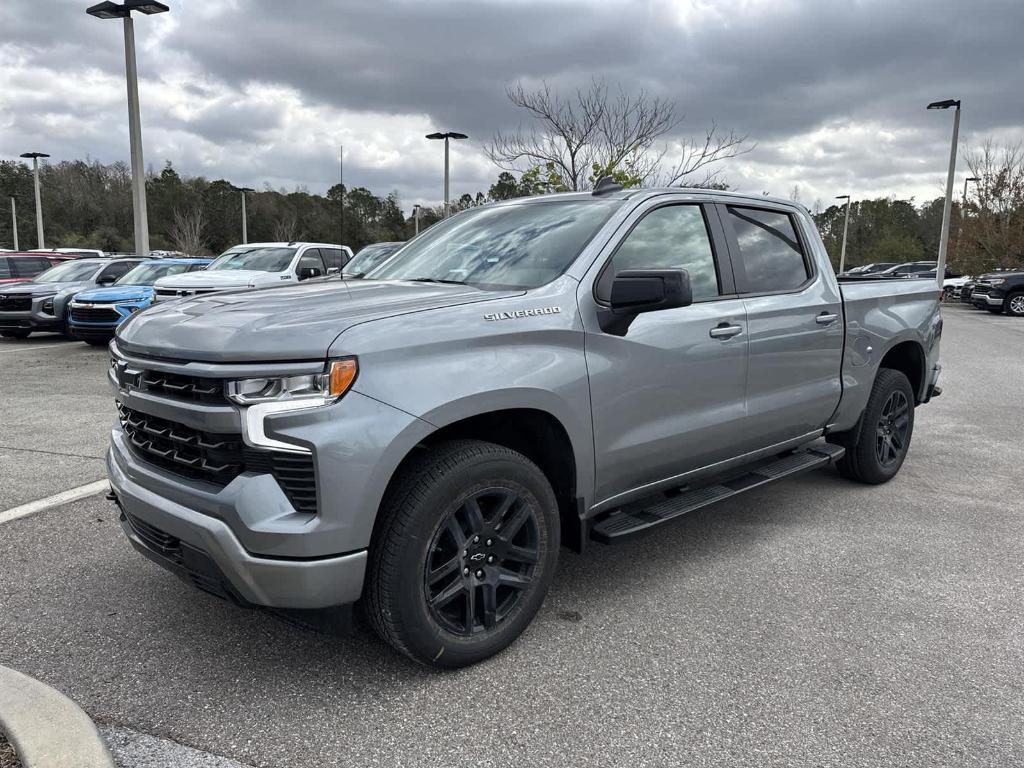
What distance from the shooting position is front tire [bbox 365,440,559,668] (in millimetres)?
2586

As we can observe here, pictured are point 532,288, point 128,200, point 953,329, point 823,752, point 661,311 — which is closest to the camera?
point 823,752

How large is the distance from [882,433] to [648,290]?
3002 mm

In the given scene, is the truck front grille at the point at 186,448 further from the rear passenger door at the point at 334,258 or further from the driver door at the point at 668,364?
the rear passenger door at the point at 334,258

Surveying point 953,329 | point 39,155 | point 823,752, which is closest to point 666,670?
point 823,752

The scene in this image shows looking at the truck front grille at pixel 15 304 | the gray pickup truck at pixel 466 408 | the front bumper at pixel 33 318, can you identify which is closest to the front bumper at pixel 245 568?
the gray pickup truck at pixel 466 408

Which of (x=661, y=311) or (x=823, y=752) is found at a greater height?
(x=661, y=311)

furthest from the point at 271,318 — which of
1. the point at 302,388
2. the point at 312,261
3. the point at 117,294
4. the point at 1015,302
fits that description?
the point at 1015,302

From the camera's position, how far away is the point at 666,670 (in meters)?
2.88

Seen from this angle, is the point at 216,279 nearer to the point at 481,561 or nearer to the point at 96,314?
the point at 96,314

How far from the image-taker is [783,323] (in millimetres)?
4086

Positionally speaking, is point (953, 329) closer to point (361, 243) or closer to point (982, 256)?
point (982, 256)

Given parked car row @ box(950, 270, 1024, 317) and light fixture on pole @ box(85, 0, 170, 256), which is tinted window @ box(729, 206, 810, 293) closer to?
light fixture on pole @ box(85, 0, 170, 256)

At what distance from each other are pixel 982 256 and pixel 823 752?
39682mm

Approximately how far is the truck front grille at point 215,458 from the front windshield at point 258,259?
36.4ft
